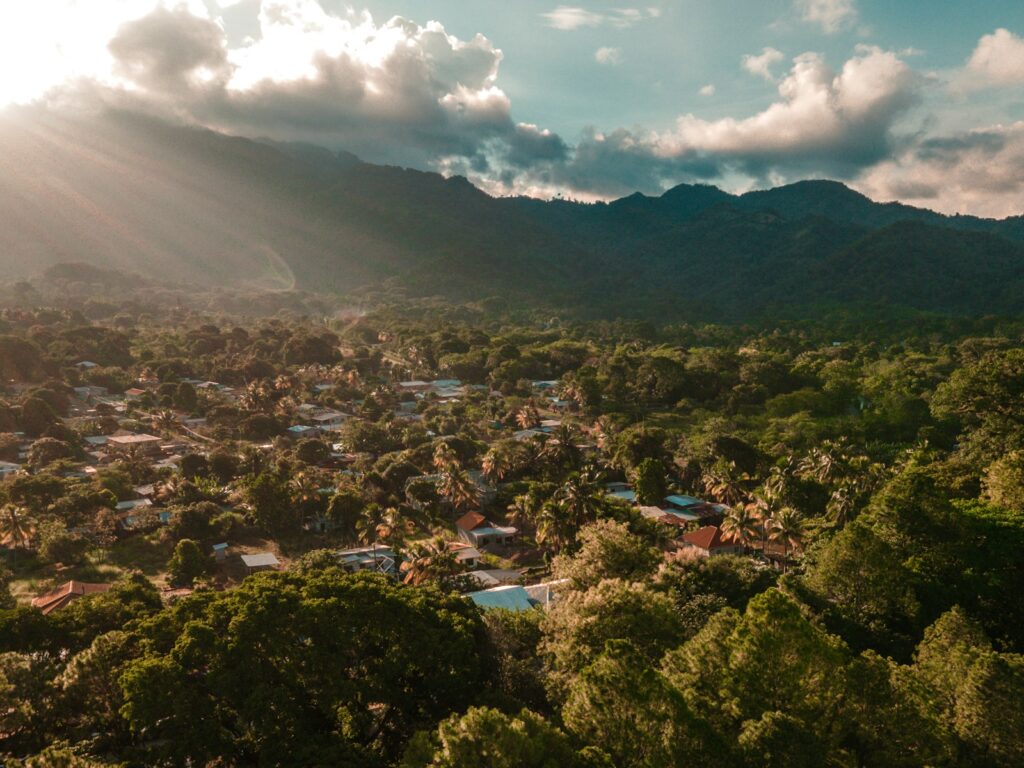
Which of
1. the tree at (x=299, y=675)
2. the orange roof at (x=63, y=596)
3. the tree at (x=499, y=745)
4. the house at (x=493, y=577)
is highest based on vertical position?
the tree at (x=499, y=745)

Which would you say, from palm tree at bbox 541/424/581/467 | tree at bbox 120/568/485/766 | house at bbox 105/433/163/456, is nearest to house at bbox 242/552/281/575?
tree at bbox 120/568/485/766

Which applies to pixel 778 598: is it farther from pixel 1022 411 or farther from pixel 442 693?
pixel 1022 411

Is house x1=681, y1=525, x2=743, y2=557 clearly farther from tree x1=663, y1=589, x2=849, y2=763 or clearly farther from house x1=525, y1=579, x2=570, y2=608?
tree x1=663, y1=589, x2=849, y2=763

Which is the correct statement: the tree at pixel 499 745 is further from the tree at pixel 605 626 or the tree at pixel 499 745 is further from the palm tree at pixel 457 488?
the palm tree at pixel 457 488

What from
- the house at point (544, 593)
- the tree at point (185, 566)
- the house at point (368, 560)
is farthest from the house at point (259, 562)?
the house at point (544, 593)

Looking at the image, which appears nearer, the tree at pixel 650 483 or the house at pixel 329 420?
the tree at pixel 650 483

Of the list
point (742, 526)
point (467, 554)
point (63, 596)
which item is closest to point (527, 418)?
point (467, 554)
